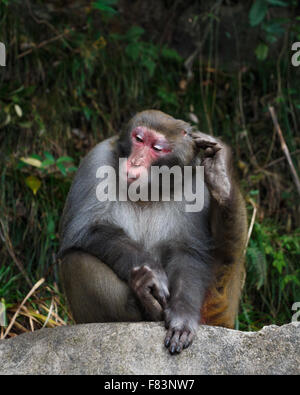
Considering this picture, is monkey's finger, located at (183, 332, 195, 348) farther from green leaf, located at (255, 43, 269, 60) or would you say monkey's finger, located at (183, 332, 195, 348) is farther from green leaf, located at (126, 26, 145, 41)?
green leaf, located at (255, 43, 269, 60)

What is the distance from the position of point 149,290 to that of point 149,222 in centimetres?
53

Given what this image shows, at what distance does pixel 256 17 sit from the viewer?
16.9 ft

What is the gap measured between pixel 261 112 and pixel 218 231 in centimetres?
311

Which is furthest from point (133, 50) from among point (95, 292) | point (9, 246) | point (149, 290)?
point (149, 290)

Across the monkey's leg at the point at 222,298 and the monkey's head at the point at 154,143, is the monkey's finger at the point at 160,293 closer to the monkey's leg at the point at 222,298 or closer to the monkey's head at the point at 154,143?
the monkey's leg at the point at 222,298

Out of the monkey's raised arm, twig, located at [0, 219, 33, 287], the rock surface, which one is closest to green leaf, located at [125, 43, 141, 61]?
twig, located at [0, 219, 33, 287]

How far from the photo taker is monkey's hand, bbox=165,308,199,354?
8.89 ft

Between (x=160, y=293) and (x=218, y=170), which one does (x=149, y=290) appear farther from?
(x=218, y=170)

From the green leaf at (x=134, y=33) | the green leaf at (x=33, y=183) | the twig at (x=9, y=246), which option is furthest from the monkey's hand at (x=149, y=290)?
the green leaf at (x=134, y=33)

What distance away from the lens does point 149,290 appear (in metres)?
3.02

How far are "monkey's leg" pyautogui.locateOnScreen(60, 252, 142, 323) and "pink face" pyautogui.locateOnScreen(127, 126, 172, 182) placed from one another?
52 centimetres

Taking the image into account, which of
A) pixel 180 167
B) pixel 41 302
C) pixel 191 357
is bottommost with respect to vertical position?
pixel 41 302

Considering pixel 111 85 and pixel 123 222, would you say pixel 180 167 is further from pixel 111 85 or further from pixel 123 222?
pixel 111 85

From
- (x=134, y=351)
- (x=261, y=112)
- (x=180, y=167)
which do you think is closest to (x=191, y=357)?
(x=134, y=351)
